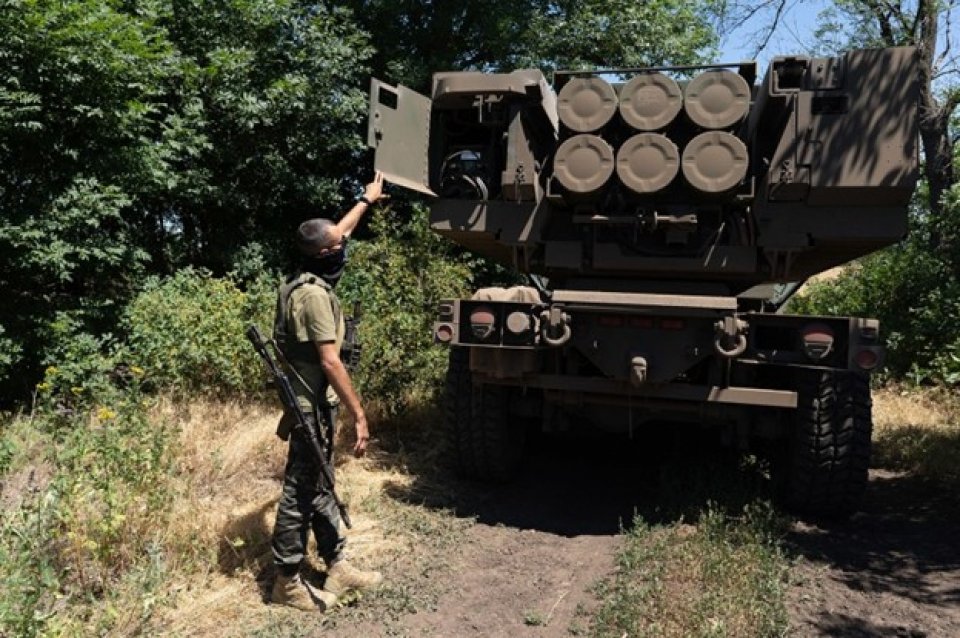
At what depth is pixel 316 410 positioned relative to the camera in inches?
138

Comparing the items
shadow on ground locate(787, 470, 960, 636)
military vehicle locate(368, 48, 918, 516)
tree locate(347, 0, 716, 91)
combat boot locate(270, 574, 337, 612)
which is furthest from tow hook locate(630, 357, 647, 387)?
tree locate(347, 0, 716, 91)

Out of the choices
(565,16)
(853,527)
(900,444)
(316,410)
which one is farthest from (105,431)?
(565,16)

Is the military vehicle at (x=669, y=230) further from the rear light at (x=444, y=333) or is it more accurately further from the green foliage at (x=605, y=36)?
the green foliage at (x=605, y=36)

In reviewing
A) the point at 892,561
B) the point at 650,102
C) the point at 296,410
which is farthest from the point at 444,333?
the point at 892,561

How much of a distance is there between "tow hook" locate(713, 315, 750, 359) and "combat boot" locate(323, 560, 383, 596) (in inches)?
84.8

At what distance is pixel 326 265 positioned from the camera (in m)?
3.56

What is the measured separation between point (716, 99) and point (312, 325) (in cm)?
271

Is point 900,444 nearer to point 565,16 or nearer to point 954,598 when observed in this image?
point 954,598

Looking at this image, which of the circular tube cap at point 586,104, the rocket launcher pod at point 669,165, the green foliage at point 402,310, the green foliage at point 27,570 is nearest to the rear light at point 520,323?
the rocket launcher pod at point 669,165

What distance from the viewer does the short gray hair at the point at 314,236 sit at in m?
3.46

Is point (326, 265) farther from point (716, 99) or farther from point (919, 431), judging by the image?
point (919, 431)

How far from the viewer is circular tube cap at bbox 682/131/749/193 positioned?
4.27 m

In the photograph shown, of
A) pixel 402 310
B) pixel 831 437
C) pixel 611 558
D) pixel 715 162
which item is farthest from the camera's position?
pixel 402 310

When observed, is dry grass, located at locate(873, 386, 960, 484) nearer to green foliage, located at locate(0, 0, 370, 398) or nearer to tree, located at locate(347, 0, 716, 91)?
tree, located at locate(347, 0, 716, 91)
